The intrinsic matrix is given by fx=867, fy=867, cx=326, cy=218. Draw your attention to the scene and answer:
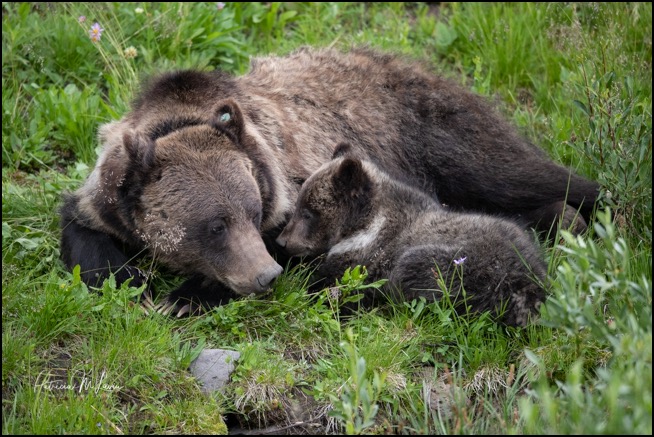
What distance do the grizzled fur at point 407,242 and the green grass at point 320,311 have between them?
0.15 m

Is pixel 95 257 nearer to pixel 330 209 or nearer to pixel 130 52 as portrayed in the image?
pixel 330 209

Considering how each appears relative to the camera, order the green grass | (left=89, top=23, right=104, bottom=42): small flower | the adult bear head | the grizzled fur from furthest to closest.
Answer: (left=89, top=23, right=104, bottom=42): small flower, the adult bear head, the grizzled fur, the green grass

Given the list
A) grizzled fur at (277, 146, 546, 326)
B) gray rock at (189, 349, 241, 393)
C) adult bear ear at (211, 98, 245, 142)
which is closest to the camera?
gray rock at (189, 349, 241, 393)

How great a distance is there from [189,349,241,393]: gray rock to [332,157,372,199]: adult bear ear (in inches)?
53.1

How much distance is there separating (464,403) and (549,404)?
1.05m

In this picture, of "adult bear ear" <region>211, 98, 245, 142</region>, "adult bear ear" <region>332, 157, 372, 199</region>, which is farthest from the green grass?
"adult bear ear" <region>211, 98, 245, 142</region>

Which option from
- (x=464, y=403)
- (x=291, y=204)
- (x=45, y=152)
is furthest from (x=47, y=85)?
(x=464, y=403)

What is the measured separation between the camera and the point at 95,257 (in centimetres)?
549

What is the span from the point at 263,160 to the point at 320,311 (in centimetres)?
109

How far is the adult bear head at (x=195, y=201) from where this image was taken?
508 cm

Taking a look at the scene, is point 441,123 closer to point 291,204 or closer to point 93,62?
point 291,204

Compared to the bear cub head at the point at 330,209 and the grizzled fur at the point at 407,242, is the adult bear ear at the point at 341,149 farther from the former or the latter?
the bear cub head at the point at 330,209

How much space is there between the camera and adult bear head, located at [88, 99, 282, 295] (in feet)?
16.7

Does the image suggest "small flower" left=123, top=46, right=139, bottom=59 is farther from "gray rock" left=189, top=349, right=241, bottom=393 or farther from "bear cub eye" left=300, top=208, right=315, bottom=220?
"gray rock" left=189, top=349, right=241, bottom=393
